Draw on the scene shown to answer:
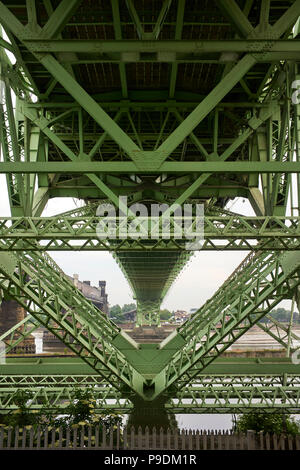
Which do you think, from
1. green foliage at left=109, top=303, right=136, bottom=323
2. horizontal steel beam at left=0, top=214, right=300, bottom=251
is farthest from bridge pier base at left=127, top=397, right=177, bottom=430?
green foliage at left=109, top=303, right=136, bottom=323

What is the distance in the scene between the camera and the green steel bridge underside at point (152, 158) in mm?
7078

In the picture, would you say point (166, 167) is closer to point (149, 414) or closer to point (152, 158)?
point (152, 158)

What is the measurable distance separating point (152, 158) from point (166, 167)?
29cm

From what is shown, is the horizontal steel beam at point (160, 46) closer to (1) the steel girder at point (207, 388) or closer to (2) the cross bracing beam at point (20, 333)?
(2) the cross bracing beam at point (20, 333)

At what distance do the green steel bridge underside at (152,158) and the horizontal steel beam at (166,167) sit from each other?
0.02 m

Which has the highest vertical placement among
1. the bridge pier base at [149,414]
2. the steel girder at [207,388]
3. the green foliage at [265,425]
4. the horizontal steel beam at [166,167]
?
the horizontal steel beam at [166,167]

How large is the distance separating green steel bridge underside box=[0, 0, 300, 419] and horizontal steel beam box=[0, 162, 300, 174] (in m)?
0.02

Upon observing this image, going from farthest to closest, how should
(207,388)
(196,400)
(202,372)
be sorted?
(202,372) → (207,388) → (196,400)

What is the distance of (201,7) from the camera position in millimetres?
9922

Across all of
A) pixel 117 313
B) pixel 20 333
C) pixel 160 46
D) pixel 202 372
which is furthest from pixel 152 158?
pixel 117 313

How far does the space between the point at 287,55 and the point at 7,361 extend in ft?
52.9

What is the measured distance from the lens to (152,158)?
709cm

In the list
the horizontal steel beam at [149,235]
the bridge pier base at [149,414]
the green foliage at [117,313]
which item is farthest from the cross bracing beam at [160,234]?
the green foliage at [117,313]

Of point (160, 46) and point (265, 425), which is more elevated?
point (160, 46)
